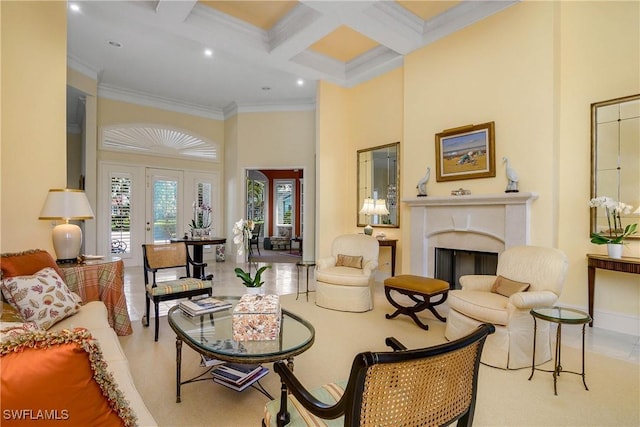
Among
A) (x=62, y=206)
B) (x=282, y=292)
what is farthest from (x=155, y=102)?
(x=282, y=292)

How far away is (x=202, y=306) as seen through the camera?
263 cm

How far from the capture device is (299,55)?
5457mm

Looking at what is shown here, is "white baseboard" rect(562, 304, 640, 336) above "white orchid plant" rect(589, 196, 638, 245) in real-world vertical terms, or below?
below

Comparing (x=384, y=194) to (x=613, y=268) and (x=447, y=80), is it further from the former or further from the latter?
(x=613, y=268)

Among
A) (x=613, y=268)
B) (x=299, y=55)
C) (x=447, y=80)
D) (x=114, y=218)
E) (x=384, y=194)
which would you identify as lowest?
(x=613, y=268)

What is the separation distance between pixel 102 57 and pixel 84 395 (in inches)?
253

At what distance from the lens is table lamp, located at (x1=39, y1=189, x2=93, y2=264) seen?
311 cm

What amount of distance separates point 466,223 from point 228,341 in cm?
350

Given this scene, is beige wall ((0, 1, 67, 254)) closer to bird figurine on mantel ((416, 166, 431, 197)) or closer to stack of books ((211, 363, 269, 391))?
stack of books ((211, 363, 269, 391))

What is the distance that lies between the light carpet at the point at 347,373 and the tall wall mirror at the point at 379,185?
101 inches

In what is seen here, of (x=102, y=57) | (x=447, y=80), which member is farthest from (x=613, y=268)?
(x=102, y=57)

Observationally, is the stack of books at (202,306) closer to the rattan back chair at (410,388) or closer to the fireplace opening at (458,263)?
the rattan back chair at (410,388)

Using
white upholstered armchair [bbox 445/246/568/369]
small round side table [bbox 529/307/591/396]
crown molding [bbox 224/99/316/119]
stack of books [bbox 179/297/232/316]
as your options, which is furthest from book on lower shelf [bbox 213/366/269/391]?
crown molding [bbox 224/99/316/119]

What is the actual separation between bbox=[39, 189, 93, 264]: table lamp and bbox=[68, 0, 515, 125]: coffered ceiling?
246 centimetres
